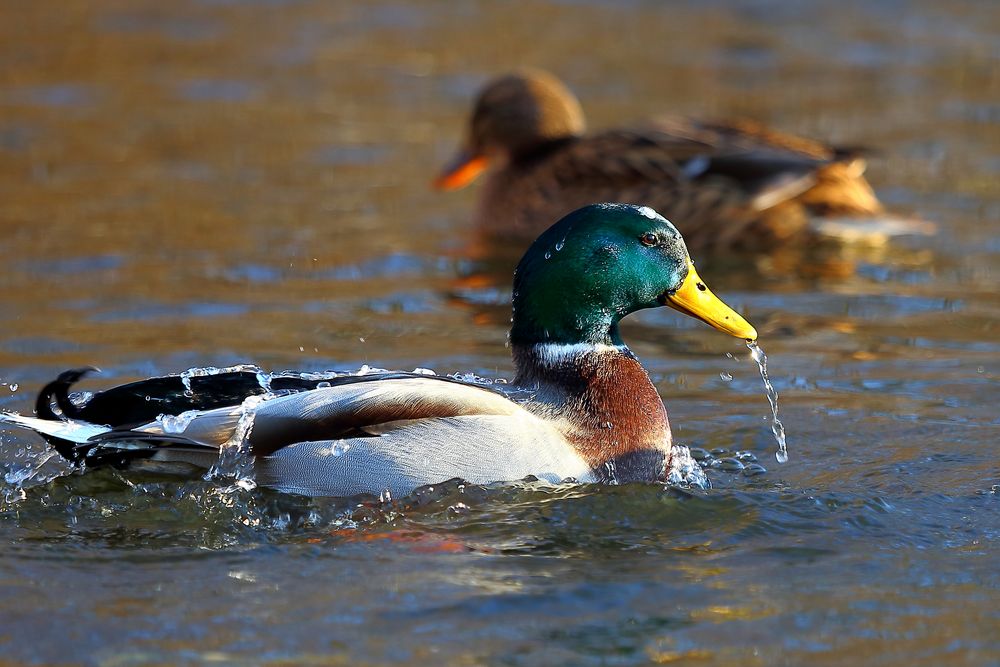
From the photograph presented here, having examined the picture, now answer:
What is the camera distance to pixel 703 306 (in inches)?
268

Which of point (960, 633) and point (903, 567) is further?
point (903, 567)

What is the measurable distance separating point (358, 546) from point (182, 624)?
2.73 ft

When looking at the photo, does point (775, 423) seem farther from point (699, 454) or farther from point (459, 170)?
point (459, 170)

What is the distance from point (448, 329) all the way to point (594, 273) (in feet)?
8.23

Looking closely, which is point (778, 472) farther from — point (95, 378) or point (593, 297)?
point (95, 378)

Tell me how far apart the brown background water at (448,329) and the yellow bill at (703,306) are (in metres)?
0.62

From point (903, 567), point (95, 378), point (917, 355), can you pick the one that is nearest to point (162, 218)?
point (95, 378)

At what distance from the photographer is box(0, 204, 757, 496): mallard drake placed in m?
6.11

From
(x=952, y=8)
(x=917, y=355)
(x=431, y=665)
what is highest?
(x=952, y=8)

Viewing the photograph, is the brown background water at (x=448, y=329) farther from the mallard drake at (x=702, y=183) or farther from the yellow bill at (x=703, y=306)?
the yellow bill at (x=703, y=306)

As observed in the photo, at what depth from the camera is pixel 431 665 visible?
16.4 feet

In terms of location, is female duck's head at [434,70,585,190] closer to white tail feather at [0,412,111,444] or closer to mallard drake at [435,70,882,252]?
mallard drake at [435,70,882,252]

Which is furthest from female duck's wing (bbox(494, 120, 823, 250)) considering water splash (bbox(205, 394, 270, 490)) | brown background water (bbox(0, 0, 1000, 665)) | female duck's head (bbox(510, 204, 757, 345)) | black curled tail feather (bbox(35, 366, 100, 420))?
black curled tail feather (bbox(35, 366, 100, 420))

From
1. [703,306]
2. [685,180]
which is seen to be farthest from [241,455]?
[685,180]
